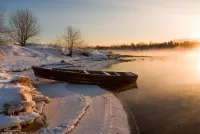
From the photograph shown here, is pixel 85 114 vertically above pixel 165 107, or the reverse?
pixel 85 114

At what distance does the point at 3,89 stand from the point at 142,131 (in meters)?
5.57

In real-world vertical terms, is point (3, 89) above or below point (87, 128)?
above

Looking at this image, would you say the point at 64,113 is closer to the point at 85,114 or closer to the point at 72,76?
the point at 85,114

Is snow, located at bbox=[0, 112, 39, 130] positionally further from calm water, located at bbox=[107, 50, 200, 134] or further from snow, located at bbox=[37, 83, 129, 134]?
calm water, located at bbox=[107, 50, 200, 134]

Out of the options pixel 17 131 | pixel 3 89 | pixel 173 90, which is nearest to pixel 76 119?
pixel 17 131

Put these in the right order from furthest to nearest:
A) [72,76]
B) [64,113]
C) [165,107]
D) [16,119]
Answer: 1. [72,76]
2. [165,107]
3. [64,113]
4. [16,119]

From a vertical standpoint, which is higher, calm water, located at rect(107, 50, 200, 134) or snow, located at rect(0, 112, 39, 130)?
snow, located at rect(0, 112, 39, 130)

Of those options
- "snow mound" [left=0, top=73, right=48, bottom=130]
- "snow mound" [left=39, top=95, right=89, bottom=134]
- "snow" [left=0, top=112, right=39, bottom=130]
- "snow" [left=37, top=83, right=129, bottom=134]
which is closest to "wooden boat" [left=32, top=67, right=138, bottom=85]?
"snow" [left=37, top=83, right=129, bottom=134]

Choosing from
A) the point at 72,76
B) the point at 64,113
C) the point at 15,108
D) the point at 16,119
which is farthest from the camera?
the point at 72,76

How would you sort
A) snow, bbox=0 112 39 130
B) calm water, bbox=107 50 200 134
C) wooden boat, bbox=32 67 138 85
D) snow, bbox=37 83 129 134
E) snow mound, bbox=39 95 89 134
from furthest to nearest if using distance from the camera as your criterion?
wooden boat, bbox=32 67 138 85 → calm water, bbox=107 50 200 134 → snow, bbox=37 83 129 134 → snow mound, bbox=39 95 89 134 → snow, bbox=0 112 39 130

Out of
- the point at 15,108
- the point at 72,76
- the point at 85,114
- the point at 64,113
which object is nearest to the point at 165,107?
the point at 85,114

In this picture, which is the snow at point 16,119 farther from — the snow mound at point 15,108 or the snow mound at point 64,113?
the snow mound at point 64,113

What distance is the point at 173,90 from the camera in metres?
15.4

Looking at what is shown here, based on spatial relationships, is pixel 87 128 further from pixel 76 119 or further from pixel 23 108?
pixel 23 108
